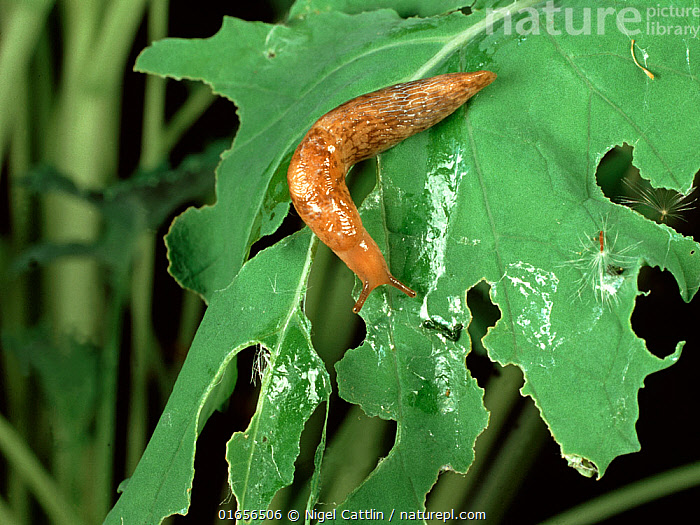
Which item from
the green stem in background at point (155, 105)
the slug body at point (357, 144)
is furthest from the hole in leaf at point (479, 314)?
the green stem in background at point (155, 105)

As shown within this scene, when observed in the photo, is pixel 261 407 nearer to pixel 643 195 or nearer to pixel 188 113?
pixel 643 195

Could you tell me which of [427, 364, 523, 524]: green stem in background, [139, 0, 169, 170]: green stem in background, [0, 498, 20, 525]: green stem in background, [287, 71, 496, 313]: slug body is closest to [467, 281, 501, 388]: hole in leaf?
[427, 364, 523, 524]: green stem in background

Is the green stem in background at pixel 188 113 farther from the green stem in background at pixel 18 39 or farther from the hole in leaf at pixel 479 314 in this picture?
the hole in leaf at pixel 479 314

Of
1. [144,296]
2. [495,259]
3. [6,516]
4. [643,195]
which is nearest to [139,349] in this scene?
[144,296]

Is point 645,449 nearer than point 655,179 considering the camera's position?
No

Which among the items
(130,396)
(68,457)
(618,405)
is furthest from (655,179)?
(68,457)

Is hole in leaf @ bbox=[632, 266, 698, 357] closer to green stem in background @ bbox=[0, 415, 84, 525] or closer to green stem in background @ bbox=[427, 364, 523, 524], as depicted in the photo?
green stem in background @ bbox=[427, 364, 523, 524]

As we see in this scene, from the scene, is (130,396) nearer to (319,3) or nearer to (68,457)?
(68,457)
